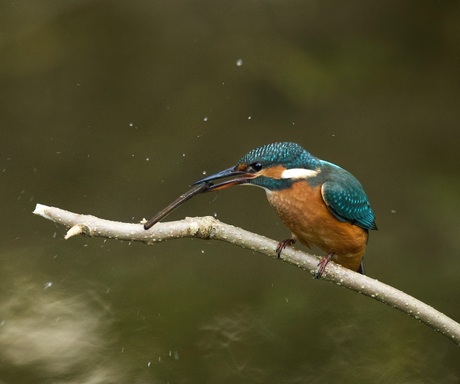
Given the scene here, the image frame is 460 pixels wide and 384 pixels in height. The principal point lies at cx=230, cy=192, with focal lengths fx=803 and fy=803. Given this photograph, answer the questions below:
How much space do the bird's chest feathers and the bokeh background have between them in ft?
3.25

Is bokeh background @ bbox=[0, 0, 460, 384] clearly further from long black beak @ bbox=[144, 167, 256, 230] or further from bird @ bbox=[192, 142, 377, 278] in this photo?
long black beak @ bbox=[144, 167, 256, 230]

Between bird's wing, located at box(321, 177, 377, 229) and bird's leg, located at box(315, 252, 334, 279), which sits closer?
bird's leg, located at box(315, 252, 334, 279)

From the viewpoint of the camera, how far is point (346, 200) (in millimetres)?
2275

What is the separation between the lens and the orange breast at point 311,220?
2.21m

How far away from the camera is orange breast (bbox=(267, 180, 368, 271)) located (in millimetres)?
2209

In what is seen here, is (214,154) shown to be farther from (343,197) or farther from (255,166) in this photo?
(255,166)

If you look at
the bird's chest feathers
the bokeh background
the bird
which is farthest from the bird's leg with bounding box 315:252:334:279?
the bokeh background

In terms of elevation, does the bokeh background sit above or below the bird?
above

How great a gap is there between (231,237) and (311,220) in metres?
0.40

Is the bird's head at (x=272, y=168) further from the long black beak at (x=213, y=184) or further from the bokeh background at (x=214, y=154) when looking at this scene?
the bokeh background at (x=214, y=154)

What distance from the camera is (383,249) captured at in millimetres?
3738

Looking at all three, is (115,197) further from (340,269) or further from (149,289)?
(340,269)

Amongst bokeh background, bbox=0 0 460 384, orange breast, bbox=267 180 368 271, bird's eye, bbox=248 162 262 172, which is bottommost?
orange breast, bbox=267 180 368 271

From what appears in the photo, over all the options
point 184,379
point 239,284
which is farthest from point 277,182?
point 239,284
